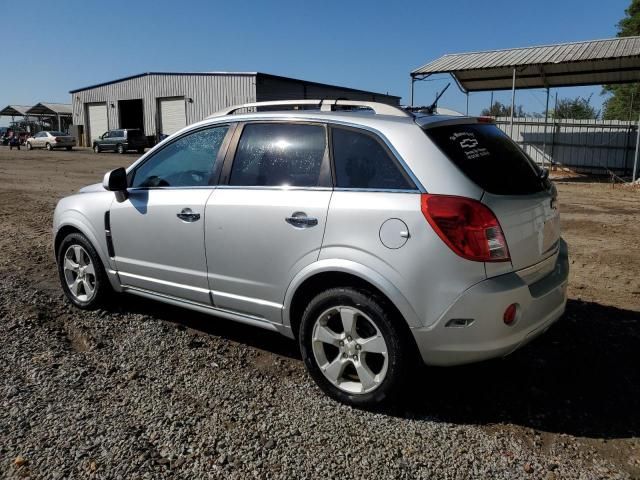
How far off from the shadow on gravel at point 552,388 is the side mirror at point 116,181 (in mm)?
2699

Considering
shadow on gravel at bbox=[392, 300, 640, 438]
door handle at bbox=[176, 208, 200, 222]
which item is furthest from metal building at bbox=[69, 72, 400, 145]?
shadow on gravel at bbox=[392, 300, 640, 438]

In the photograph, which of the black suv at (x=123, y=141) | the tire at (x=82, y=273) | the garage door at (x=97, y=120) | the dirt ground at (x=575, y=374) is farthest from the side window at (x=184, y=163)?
the garage door at (x=97, y=120)

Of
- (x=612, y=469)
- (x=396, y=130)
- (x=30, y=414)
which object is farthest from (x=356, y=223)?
(x=30, y=414)

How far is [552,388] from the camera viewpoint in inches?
142

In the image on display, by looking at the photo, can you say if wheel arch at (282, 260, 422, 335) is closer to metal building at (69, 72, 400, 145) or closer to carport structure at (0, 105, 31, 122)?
metal building at (69, 72, 400, 145)

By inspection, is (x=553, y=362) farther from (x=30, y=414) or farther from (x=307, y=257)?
(x=30, y=414)

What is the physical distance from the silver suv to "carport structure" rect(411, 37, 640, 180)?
16.4 m

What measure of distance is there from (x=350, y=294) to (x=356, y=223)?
41cm

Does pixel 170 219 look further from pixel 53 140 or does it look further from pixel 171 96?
pixel 53 140

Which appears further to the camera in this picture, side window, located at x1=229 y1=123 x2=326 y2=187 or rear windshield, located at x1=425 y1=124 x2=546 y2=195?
side window, located at x1=229 y1=123 x2=326 y2=187

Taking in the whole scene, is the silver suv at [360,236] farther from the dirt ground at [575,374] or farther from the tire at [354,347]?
the dirt ground at [575,374]

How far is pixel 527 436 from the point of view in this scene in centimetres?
309

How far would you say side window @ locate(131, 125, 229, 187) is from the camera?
13.4 feet

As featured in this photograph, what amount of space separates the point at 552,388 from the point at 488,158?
153cm
